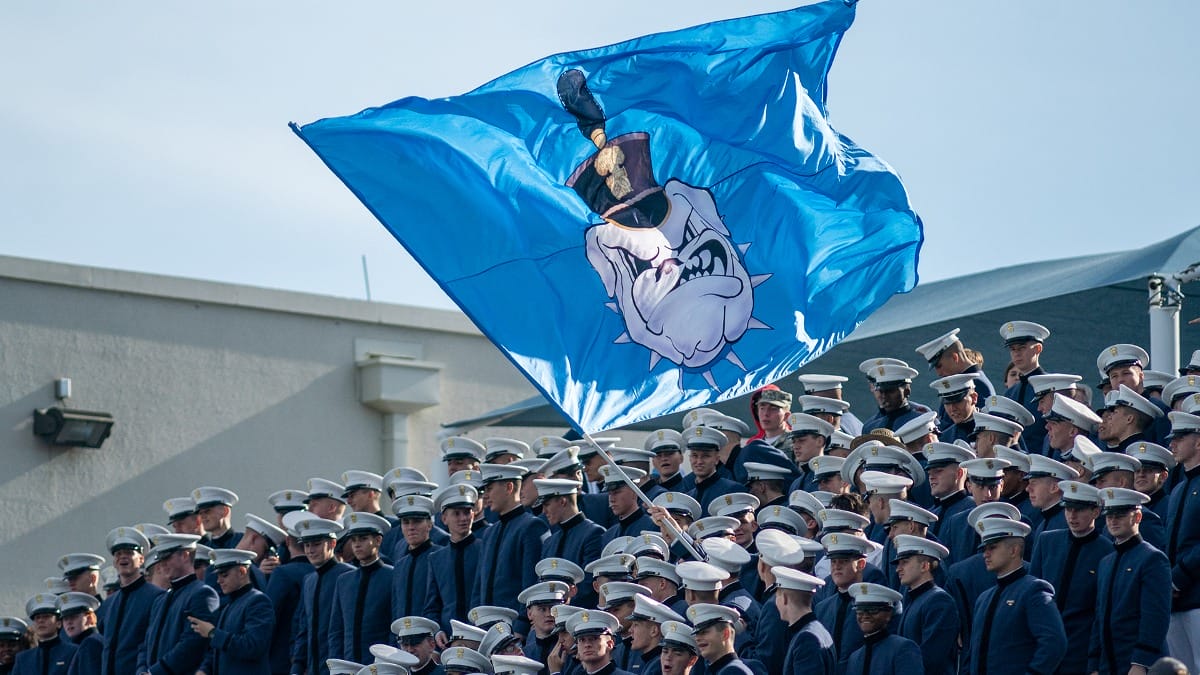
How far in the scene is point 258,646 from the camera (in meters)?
12.8

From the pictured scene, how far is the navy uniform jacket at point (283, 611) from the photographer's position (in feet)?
42.8

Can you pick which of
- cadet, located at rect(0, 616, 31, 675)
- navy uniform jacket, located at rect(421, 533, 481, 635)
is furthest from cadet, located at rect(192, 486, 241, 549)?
navy uniform jacket, located at rect(421, 533, 481, 635)

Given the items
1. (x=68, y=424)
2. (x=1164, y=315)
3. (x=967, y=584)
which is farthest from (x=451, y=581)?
(x=68, y=424)

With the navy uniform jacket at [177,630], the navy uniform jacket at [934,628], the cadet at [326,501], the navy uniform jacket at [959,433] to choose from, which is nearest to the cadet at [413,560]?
the cadet at [326,501]

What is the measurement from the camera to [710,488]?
39.0 feet

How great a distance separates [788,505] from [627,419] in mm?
1463

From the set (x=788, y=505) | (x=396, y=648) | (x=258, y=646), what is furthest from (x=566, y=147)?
(x=258, y=646)

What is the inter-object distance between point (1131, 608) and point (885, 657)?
3.62ft

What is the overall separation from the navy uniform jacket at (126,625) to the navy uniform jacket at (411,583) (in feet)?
6.57

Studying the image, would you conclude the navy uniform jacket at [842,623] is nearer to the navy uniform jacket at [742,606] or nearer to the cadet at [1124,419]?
the navy uniform jacket at [742,606]

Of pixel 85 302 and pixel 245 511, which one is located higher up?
pixel 85 302

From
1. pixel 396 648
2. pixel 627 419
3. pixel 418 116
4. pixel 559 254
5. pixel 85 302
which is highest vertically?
pixel 85 302

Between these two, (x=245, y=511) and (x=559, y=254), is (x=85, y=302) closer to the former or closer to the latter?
(x=245, y=511)

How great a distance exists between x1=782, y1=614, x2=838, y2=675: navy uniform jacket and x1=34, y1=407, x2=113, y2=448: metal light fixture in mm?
12911
